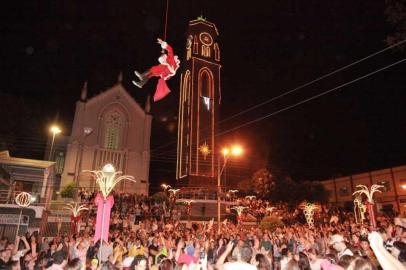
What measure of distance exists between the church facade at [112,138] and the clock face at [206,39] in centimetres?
1257

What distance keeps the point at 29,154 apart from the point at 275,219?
35266 millimetres

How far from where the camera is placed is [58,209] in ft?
90.9

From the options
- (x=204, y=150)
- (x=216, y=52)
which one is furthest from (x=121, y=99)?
(x=216, y=52)

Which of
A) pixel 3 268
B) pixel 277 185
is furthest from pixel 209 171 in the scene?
pixel 3 268

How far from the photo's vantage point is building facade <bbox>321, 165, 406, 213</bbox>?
122 feet

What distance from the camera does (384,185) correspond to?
129ft

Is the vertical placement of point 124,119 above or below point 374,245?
above

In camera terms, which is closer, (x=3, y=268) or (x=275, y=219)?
(x=3, y=268)

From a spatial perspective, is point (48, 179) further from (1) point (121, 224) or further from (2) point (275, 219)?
(2) point (275, 219)

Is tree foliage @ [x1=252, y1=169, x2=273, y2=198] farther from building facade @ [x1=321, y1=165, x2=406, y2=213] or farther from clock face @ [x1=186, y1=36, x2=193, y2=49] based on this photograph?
clock face @ [x1=186, y1=36, x2=193, y2=49]

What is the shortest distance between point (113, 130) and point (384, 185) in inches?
1417

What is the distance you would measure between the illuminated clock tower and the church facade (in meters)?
5.12

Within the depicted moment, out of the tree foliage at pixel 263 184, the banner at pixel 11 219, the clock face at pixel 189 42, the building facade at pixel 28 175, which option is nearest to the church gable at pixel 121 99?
the clock face at pixel 189 42

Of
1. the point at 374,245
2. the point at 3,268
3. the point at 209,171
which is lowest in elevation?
the point at 3,268
